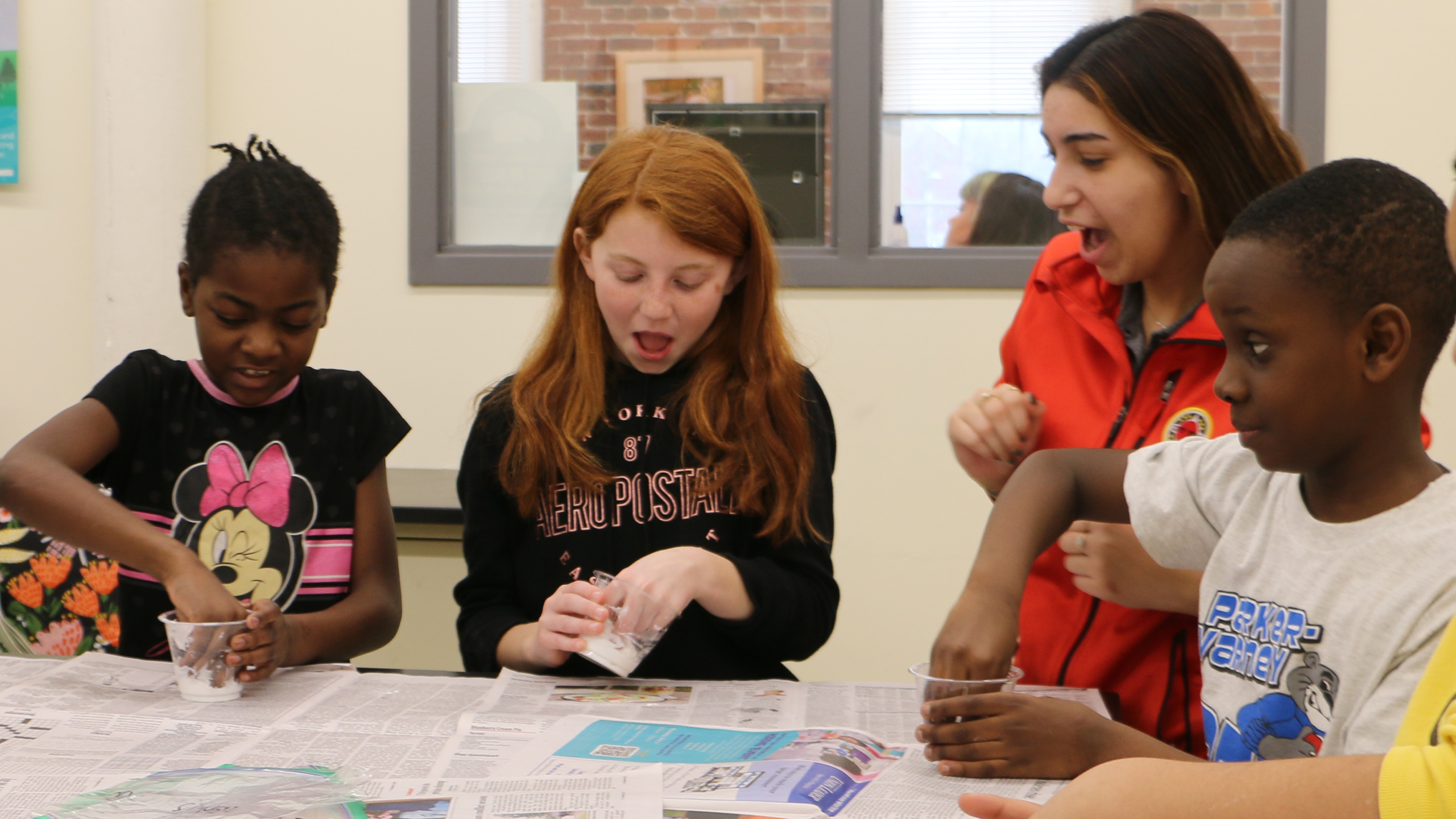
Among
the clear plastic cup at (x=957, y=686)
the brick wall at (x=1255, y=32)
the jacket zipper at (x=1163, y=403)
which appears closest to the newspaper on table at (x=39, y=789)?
the clear plastic cup at (x=957, y=686)

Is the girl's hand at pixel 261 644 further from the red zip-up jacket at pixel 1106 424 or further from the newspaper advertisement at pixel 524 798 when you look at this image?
the red zip-up jacket at pixel 1106 424

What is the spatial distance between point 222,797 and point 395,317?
7.78 feet

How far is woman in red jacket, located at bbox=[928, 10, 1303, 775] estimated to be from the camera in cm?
125

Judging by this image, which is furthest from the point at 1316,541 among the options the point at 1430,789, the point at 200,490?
the point at 200,490

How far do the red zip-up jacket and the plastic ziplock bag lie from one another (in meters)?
0.81

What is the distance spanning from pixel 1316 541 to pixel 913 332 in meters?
2.06

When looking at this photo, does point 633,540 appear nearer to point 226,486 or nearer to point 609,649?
point 609,649

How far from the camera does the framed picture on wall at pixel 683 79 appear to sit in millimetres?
3133

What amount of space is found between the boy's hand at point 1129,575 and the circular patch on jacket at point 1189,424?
14 centimetres

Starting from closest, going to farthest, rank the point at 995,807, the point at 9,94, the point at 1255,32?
the point at 995,807 → the point at 1255,32 → the point at 9,94

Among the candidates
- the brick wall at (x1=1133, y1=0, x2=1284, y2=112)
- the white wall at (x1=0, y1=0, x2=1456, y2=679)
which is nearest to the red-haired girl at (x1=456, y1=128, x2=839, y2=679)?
the white wall at (x1=0, y1=0, x2=1456, y2=679)

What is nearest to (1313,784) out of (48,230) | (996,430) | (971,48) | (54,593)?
(996,430)

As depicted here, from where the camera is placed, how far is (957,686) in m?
0.98

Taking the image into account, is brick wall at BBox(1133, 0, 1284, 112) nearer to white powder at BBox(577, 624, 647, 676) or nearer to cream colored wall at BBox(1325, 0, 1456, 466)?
cream colored wall at BBox(1325, 0, 1456, 466)
